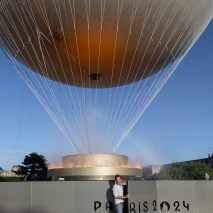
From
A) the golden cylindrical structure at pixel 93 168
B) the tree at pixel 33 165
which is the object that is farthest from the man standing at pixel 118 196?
the tree at pixel 33 165

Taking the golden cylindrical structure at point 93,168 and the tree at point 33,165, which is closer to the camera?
the golden cylindrical structure at point 93,168

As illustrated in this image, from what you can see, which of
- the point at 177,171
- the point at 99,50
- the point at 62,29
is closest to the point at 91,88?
the point at 99,50

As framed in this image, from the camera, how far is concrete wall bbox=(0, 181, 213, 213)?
1128 cm

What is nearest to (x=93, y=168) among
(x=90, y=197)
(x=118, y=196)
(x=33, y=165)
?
(x=90, y=197)

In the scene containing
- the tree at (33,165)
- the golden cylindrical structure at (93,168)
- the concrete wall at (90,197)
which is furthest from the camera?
the tree at (33,165)

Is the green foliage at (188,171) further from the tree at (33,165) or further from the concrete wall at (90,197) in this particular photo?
the concrete wall at (90,197)

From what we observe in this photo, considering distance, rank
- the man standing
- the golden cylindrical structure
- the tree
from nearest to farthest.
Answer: the man standing < the golden cylindrical structure < the tree

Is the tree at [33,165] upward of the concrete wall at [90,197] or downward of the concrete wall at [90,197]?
upward

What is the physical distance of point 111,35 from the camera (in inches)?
584

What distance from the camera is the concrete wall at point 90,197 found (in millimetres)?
11281

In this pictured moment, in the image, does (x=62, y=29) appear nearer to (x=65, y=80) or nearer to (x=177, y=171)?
(x=65, y=80)

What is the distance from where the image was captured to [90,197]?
1178 centimetres

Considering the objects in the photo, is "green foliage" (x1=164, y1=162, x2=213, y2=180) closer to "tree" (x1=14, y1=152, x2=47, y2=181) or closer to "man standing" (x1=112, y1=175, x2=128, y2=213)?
"tree" (x1=14, y1=152, x2=47, y2=181)

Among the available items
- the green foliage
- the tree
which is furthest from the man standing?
the tree
